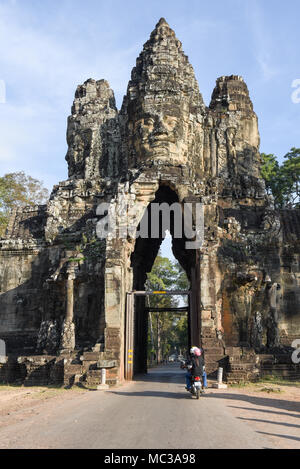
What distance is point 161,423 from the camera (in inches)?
302

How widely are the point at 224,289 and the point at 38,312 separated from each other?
9293 millimetres

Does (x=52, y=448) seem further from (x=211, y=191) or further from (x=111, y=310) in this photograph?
(x=211, y=191)

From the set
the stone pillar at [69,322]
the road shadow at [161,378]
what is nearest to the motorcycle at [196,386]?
the road shadow at [161,378]

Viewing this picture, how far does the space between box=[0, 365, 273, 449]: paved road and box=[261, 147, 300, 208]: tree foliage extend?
2974 centimetres

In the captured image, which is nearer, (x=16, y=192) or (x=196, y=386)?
(x=196, y=386)

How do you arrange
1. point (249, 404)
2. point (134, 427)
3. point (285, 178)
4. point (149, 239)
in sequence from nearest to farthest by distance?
point (134, 427) < point (249, 404) < point (149, 239) < point (285, 178)

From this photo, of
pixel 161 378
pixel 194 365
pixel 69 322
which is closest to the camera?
pixel 194 365

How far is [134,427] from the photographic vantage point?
7.23m

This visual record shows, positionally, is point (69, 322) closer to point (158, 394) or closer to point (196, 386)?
point (158, 394)

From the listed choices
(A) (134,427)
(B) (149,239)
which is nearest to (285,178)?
(B) (149,239)

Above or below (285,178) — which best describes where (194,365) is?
below

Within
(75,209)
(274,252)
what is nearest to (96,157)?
(75,209)

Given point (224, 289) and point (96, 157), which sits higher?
point (96, 157)

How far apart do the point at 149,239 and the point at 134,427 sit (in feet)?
62.1
